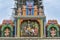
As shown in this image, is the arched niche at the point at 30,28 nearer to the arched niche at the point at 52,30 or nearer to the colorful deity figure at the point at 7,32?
the arched niche at the point at 52,30

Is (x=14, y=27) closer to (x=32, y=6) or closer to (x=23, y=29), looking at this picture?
(x=23, y=29)

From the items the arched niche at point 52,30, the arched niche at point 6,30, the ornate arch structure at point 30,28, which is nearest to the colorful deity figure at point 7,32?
the arched niche at point 6,30

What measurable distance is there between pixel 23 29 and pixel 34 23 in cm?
176

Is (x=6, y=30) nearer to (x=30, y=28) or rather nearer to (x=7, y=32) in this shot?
(x=7, y=32)

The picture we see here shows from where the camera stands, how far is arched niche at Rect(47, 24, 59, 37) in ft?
108

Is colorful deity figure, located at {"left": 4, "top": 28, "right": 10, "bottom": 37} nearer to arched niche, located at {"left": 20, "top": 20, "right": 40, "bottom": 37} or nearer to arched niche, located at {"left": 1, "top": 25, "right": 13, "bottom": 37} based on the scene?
arched niche, located at {"left": 1, "top": 25, "right": 13, "bottom": 37}

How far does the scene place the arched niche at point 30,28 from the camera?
32.8 m

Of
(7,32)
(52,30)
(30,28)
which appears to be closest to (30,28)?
(30,28)

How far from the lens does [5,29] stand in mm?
33594

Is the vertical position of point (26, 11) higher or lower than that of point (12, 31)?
higher

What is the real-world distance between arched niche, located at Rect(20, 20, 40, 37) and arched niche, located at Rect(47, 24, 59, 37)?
5.05 ft

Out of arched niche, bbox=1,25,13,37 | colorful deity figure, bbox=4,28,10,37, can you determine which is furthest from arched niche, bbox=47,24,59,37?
colorful deity figure, bbox=4,28,10,37

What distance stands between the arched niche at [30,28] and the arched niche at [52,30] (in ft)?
5.05

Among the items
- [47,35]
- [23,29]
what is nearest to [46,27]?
[47,35]
